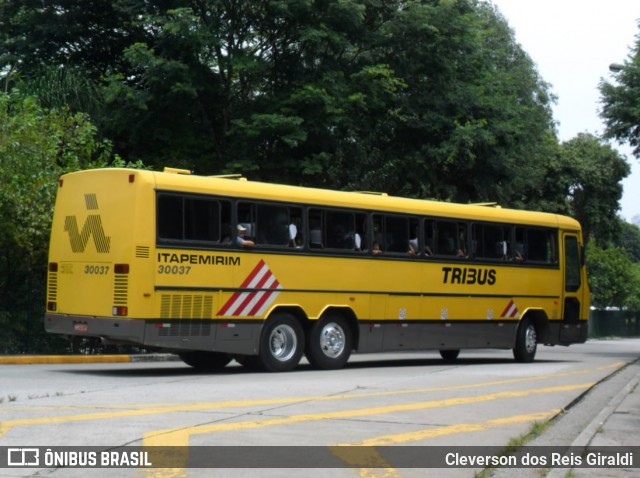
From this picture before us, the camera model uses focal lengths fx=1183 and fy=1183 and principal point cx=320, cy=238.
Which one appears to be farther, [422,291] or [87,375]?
[422,291]

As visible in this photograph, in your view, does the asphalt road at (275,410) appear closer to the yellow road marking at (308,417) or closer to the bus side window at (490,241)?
the yellow road marking at (308,417)

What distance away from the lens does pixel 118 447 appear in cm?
947

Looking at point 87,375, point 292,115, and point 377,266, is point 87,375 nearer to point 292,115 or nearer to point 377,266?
point 377,266

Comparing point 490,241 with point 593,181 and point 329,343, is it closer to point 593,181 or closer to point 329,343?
point 329,343

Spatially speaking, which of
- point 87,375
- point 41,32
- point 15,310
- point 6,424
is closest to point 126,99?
point 41,32

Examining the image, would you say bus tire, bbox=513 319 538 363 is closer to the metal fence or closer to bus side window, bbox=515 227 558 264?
bus side window, bbox=515 227 558 264

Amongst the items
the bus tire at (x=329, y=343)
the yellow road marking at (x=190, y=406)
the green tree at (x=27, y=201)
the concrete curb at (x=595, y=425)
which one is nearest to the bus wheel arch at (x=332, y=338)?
the bus tire at (x=329, y=343)

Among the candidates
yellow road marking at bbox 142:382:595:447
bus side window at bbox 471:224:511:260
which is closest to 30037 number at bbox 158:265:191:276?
yellow road marking at bbox 142:382:595:447

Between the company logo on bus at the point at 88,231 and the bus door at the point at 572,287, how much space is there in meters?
12.1

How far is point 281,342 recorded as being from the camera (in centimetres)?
2014

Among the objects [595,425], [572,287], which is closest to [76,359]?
[572,287]

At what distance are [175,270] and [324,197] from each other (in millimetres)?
3679

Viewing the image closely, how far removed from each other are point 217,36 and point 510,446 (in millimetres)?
21447

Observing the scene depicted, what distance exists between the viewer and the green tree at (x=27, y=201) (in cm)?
2297
